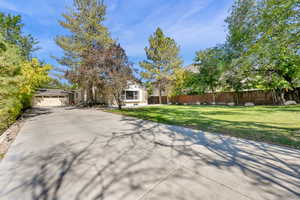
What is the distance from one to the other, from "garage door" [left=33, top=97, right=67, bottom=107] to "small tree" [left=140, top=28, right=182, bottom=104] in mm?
16884

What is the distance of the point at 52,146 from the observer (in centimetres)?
371

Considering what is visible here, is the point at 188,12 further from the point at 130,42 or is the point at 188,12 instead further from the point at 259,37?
the point at 130,42

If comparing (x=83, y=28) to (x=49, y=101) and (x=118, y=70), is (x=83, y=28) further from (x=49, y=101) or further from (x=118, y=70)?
(x=49, y=101)

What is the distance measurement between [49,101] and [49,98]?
56 centimetres

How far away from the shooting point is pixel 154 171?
2.26m

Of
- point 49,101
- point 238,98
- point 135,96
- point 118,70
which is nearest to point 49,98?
point 49,101

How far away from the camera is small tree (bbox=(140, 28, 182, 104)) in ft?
63.8

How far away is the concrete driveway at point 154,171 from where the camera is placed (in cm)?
174

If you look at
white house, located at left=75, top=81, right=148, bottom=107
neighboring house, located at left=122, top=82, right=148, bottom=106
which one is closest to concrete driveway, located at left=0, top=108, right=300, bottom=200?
white house, located at left=75, top=81, right=148, bottom=107

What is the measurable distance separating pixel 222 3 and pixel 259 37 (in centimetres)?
458

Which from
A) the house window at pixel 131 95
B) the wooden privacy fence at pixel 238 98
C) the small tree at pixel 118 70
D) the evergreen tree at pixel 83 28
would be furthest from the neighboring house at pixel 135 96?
the small tree at pixel 118 70

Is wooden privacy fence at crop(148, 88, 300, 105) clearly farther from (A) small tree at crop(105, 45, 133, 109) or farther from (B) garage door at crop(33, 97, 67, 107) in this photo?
(B) garage door at crop(33, 97, 67, 107)

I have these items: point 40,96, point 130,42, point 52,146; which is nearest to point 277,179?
point 52,146

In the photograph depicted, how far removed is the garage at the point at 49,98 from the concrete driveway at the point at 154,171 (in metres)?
24.1
